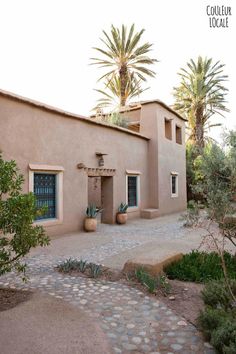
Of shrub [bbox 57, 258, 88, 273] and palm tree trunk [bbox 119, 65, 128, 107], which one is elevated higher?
palm tree trunk [bbox 119, 65, 128, 107]

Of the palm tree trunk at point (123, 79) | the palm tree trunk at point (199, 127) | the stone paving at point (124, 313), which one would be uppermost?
the palm tree trunk at point (123, 79)

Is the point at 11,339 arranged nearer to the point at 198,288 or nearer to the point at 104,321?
the point at 104,321

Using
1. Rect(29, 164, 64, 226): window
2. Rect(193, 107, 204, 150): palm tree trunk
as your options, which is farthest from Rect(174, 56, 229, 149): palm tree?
Rect(29, 164, 64, 226): window

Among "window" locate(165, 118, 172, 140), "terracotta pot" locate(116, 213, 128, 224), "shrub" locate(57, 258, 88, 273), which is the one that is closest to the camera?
"shrub" locate(57, 258, 88, 273)

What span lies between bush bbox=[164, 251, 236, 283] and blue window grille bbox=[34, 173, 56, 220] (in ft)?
16.5

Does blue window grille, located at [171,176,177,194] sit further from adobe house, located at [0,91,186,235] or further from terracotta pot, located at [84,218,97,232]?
terracotta pot, located at [84,218,97,232]

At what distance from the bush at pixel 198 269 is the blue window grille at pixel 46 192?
5.03 meters

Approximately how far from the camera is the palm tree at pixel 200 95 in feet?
74.5

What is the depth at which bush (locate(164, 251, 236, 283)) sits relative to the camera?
5645 mm

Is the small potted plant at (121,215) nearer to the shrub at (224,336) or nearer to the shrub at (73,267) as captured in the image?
the shrub at (73,267)

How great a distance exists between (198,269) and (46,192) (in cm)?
579

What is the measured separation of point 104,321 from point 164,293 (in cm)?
134

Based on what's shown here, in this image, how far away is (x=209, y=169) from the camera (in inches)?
283

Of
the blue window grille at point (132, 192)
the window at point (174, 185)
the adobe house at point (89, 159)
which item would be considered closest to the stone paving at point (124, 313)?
the adobe house at point (89, 159)
